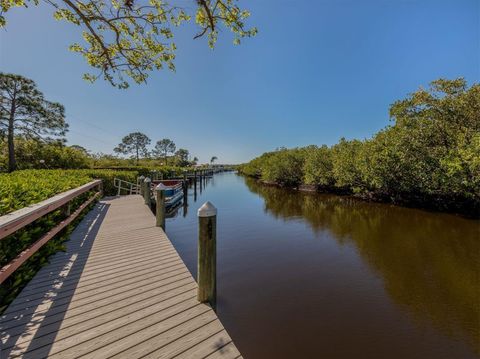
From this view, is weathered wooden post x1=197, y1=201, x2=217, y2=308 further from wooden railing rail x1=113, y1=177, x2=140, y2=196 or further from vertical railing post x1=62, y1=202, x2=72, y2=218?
wooden railing rail x1=113, y1=177, x2=140, y2=196

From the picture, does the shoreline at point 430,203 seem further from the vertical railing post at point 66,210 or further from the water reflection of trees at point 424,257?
the vertical railing post at point 66,210

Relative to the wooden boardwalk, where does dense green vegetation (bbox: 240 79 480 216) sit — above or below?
above

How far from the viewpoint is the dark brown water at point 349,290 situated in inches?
130

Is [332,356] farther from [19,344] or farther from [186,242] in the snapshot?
[186,242]

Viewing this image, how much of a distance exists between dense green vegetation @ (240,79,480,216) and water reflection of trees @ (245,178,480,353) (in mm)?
1612

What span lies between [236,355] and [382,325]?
294 centimetres

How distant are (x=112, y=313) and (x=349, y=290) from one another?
4427 mm

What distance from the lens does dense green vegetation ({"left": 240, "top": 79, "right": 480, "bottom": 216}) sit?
1072 centimetres

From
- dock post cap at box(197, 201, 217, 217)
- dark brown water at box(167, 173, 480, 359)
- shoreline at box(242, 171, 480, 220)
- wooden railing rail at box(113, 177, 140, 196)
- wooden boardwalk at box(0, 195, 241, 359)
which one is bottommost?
dark brown water at box(167, 173, 480, 359)

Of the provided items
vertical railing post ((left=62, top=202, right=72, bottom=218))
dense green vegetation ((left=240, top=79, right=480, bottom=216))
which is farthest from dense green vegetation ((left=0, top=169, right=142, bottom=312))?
dense green vegetation ((left=240, top=79, right=480, bottom=216))

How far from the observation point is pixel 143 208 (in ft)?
29.4

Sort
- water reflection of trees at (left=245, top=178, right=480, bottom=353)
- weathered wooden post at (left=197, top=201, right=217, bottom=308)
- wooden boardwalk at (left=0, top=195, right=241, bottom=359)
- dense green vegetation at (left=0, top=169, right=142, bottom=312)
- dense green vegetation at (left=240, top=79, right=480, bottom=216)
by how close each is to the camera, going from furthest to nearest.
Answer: dense green vegetation at (left=240, top=79, right=480, bottom=216), water reflection of trees at (left=245, top=178, right=480, bottom=353), weathered wooden post at (left=197, top=201, right=217, bottom=308), dense green vegetation at (left=0, top=169, right=142, bottom=312), wooden boardwalk at (left=0, top=195, right=241, bottom=359)

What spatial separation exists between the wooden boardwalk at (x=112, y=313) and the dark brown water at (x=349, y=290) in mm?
1239

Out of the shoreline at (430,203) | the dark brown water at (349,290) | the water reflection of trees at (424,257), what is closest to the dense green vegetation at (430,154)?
the shoreline at (430,203)
